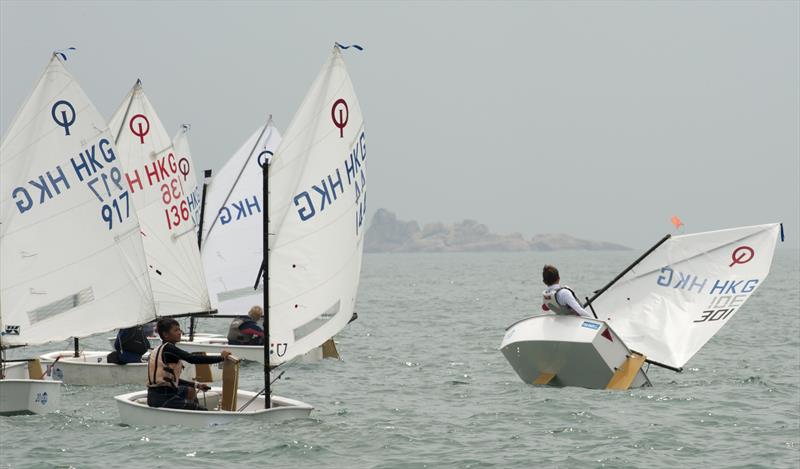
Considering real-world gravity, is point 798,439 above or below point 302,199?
below

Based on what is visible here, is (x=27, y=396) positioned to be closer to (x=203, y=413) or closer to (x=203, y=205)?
(x=203, y=413)

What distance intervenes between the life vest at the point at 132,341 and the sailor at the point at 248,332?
3.06 m

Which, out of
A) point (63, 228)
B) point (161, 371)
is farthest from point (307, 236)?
point (63, 228)

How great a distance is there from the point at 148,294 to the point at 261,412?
18.3 ft

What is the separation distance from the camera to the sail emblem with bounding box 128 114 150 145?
25.1 meters

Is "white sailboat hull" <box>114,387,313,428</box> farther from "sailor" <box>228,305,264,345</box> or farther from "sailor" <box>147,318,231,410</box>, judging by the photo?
"sailor" <box>228,305,264,345</box>

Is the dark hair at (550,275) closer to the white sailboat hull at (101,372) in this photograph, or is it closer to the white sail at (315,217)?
the white sail at (315,217)

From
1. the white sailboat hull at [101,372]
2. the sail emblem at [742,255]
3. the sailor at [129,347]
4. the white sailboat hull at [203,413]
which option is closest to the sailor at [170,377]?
the white sailboat hull at [203,413]

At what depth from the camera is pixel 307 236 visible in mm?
16531

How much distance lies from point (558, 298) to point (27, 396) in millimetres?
8383

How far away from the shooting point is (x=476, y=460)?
1479 cm

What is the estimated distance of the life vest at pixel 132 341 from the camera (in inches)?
861

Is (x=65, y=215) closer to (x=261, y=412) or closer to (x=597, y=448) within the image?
(x=261, y=412)

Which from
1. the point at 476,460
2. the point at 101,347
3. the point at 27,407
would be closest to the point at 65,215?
the point at 27,407
